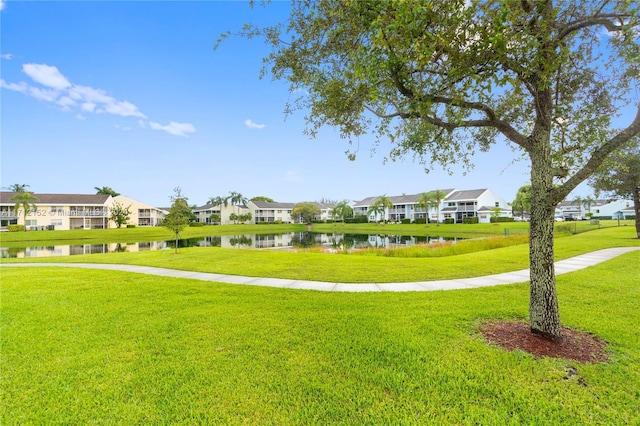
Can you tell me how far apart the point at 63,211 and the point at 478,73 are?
7457 cm

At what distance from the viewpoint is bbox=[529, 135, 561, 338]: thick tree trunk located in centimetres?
408

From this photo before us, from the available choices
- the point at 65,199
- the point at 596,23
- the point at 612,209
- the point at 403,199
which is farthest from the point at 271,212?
the point at 612,209

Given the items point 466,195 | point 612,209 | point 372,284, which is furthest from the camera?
point 612,209

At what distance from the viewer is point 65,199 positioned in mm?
55844

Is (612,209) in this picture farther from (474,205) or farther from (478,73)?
(478,73)

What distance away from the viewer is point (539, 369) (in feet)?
11.1

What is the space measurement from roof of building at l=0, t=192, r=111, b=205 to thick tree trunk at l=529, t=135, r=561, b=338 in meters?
73.5

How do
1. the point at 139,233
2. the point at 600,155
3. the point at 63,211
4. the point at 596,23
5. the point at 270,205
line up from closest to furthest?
the point at 600,155, the point at 596,23, the point at 139,233, the point at 63,211, the point at 270,205

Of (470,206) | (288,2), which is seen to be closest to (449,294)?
(288,2)

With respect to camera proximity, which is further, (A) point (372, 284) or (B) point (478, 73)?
(A) point (372, 284)

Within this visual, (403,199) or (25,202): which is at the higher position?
(403,199)

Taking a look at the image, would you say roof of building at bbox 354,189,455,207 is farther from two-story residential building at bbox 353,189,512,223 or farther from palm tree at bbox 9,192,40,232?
palm tree at bbox 9,192,40,232

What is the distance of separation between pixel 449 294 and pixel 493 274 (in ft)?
11.9

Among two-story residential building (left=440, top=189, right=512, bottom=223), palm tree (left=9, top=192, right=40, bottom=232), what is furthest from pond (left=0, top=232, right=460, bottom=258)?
two-story residential building (left=440, top=189, right=512, bottom=223)
